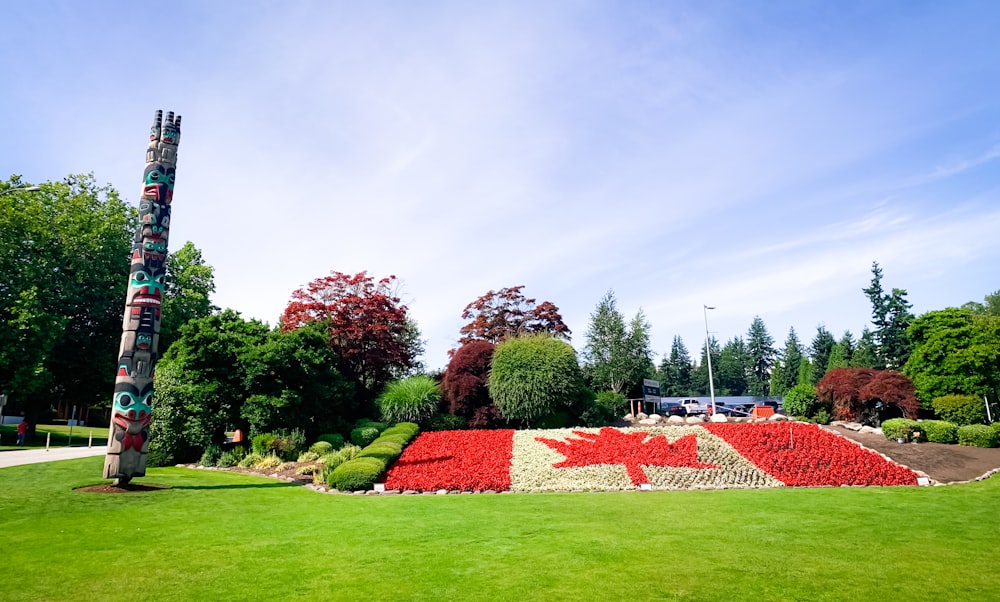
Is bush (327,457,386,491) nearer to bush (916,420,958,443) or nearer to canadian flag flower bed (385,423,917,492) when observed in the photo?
canadian flag flower bed (385,423,917,492)

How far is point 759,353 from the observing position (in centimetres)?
9731

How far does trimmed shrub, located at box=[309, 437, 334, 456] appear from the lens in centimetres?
1881

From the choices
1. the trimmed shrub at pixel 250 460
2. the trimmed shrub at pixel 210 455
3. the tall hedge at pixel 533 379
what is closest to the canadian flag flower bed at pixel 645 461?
the tall hedge at pixel 533 379

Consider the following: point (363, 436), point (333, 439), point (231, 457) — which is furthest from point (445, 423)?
point (231, 457)

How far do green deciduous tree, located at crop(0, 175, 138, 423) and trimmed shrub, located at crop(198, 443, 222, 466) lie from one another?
39.3ft

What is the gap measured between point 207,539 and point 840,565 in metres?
8.86

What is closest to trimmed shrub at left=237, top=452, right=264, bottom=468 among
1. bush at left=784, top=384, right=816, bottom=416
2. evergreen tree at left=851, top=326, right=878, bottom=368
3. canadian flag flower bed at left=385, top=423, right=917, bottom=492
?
canadian flag flower bed at left=385, top=423, right=917, bottom=492

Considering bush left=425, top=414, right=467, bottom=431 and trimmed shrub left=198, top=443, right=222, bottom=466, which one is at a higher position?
bush left=425, top=414, right=467, bottom=431

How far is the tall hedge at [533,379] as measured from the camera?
24.5 meters

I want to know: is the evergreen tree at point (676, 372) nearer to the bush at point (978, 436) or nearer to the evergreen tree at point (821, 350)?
the evergreen tree at point (821, 350)

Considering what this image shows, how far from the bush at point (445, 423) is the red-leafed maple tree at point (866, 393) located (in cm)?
1819

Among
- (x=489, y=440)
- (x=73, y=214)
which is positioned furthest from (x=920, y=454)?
(x=73, y=214)

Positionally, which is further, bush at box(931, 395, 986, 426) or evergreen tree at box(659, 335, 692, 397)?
evergreen tree at box(659, 335, 692, 397)

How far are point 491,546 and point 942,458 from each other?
55.3 feet
